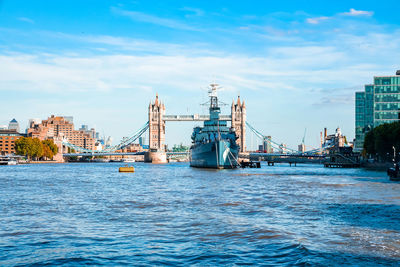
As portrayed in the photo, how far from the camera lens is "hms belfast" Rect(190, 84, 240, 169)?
100312mm

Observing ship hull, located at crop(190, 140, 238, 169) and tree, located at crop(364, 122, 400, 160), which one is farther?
tree, located at crop(364, 122, 400, 160)

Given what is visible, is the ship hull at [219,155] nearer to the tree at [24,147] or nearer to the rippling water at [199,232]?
the rippling water at [199,232]

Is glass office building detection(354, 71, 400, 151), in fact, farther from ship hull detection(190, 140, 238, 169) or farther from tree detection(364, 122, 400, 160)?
ship hull detection(190, 140, 238, 169)

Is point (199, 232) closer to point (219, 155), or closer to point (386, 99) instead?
point (219, 155)

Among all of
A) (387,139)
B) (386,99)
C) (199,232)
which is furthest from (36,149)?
(199,232)

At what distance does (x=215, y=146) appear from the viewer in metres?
99.4

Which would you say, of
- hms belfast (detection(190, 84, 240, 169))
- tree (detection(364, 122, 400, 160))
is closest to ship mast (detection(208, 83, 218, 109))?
hms belfast (detection(190, 84, 240, 169))

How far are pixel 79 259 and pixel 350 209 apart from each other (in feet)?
64.4

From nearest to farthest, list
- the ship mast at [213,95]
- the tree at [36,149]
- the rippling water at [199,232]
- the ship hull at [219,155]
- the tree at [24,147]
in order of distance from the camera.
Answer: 1. the rippling water at [199,232]
2. the ship hull at [219,155]
3. the ship mast at [213,95]
4. the tree at [24,147]
5. the tree at [36,149]

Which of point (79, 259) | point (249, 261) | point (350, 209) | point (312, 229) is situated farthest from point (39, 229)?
point (350, 209)

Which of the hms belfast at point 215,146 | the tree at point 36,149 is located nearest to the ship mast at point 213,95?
the hms belfast at point 215,146

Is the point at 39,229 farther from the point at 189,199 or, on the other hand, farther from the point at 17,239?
the point at 189,199

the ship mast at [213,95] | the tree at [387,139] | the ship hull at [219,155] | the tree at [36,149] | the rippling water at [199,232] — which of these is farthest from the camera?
the tree at [36,149]

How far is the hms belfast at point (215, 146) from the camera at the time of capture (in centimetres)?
10031
